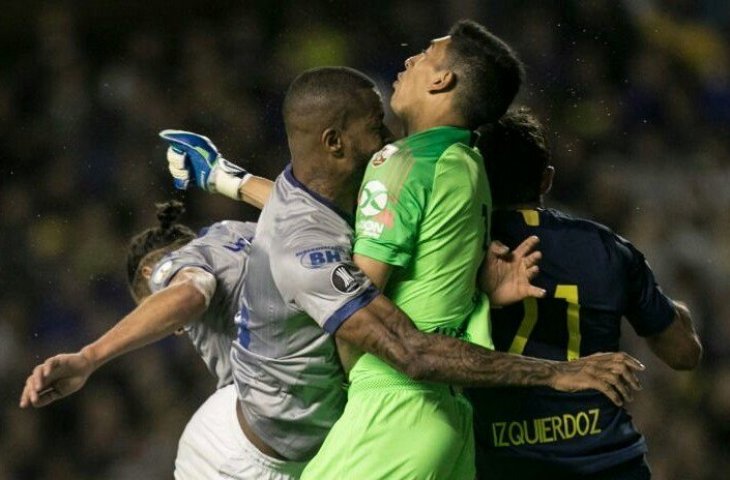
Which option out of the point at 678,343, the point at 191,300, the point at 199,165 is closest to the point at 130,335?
the point at 191,300

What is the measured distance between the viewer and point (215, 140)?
781 centimetres

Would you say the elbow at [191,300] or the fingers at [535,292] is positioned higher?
the fingers at [535,292]

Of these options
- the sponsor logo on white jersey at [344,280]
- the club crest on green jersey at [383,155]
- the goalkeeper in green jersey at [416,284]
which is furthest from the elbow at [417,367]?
the club crest on green jersey at [383,155]

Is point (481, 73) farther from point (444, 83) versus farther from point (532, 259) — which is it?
point (532, 259)

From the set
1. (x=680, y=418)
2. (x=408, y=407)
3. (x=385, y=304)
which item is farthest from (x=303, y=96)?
(x=680, y=418)

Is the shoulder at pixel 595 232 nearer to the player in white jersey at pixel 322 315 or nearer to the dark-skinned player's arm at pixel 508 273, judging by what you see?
the dark-skinned player's arm at pixel 508 273

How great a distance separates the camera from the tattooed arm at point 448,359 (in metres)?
3.17

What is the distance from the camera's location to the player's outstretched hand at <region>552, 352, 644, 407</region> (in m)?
3.11

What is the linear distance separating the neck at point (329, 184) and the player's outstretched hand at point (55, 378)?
739 mm

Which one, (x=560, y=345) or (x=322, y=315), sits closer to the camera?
(x=322, y=315)

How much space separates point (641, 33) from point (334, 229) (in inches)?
201

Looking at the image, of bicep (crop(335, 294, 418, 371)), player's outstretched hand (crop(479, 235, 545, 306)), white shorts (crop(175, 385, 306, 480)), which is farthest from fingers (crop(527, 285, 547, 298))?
white shorts (crop(175, 385, 306, 480))

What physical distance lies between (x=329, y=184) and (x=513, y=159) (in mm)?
542

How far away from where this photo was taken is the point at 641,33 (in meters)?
8.04
